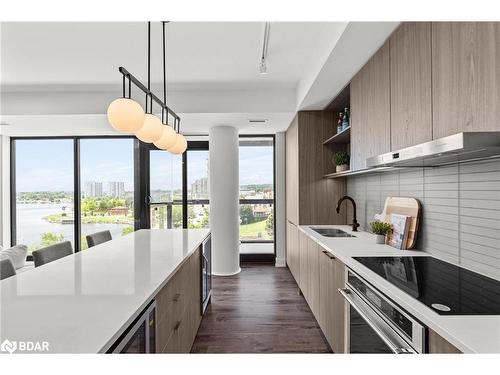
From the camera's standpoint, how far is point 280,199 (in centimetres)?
460

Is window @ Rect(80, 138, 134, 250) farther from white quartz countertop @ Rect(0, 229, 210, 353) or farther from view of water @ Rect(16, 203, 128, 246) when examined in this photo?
white quartz countertop @ Rect(0, 229, 210, 353)

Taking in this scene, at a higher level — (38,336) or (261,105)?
(261,105)

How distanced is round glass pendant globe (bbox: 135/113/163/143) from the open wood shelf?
1708mm

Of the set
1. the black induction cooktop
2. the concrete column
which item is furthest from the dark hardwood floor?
the black induction cooktop

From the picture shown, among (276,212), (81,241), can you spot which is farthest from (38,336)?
(81,241)

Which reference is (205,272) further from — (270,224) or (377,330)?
(270,224)

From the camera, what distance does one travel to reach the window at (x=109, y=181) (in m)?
4.77

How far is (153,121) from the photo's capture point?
184 centimetres

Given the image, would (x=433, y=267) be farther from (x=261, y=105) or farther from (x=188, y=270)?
(x=261, y=105)

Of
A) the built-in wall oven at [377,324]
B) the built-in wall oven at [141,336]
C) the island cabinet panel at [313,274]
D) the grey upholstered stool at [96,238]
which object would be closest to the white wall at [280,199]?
the island cabinet panel at [313,274]

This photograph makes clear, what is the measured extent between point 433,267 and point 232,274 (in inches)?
122

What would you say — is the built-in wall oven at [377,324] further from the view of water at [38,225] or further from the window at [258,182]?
the view of water at [38,225]

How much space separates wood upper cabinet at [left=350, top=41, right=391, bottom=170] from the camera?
Answer: 1.78 meters
